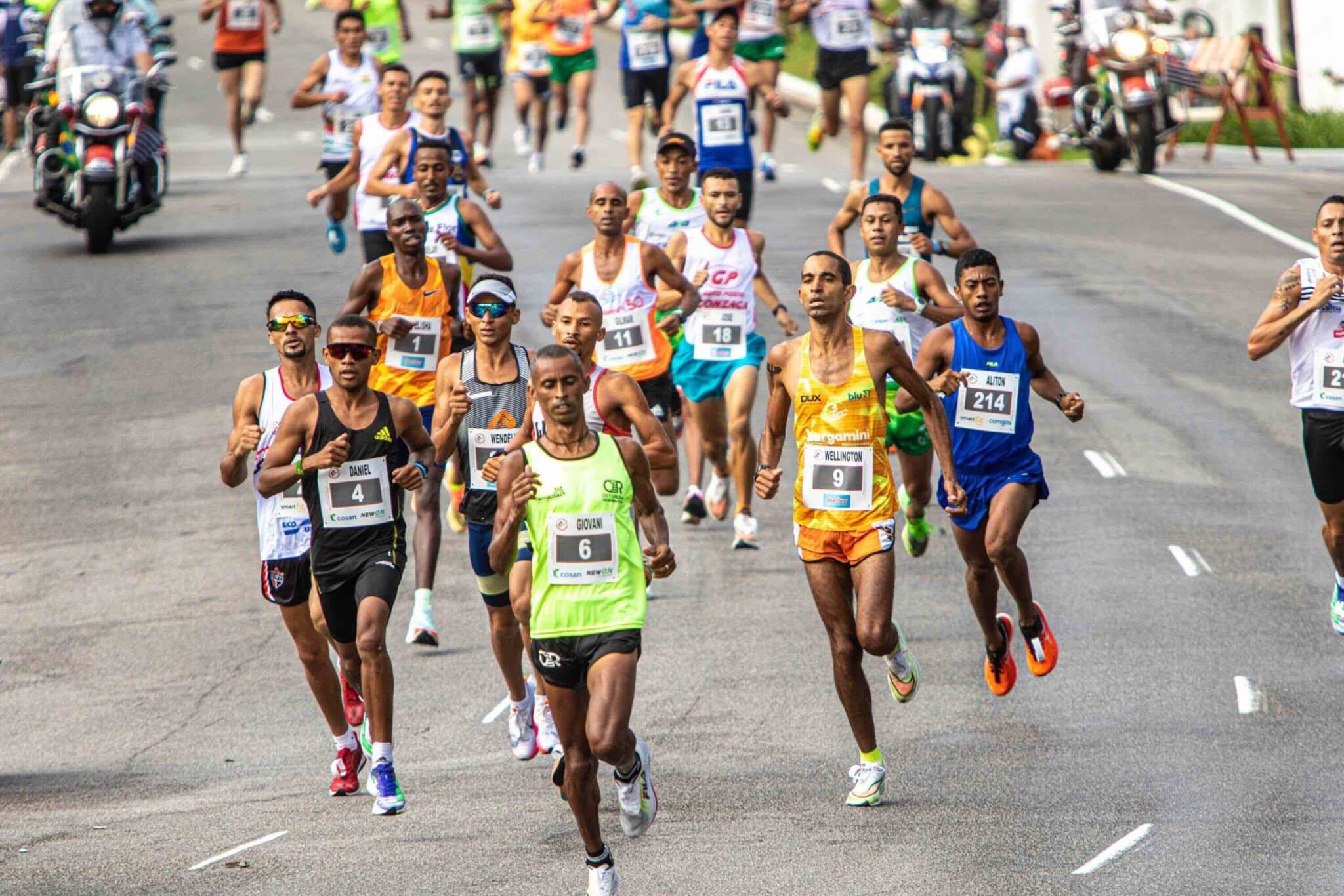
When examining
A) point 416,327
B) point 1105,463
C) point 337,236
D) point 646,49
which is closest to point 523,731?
point 416,327

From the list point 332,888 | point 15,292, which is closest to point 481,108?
point 15,292

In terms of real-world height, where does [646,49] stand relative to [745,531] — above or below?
above

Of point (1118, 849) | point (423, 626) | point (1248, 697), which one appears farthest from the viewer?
point (423, 626)

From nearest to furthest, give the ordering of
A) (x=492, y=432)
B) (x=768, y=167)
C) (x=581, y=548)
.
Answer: (x=581, y=548) → (x=492, y=432) → (x=768, y=167)

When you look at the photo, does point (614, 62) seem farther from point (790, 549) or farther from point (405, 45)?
point (790, 549)

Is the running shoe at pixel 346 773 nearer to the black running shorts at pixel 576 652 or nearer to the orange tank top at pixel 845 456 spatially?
the black running shorts at pixel 576 652

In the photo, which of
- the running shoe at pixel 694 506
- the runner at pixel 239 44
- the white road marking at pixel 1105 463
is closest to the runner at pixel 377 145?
the running shoe at pixel 694 506

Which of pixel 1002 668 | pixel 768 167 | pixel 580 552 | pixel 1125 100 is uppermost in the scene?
pixel 580 552

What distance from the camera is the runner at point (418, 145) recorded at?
14.8m

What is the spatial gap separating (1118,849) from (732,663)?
3.61 metres

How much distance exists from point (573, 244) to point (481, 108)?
4804mm

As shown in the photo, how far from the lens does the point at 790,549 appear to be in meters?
14.5

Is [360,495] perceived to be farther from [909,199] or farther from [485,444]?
[909,199]

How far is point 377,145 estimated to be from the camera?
1549cm
